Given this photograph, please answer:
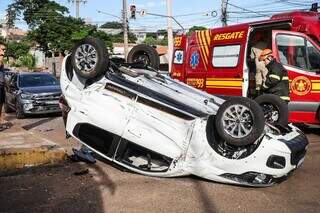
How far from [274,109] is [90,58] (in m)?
3.26

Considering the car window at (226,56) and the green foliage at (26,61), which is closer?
the car window at (226,56)

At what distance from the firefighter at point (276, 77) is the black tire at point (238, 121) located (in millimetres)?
3189

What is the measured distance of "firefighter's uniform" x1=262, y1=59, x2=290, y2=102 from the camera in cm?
908

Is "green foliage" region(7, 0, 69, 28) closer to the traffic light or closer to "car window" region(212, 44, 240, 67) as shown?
the traffic light

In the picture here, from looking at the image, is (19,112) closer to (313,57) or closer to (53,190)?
(313,57)

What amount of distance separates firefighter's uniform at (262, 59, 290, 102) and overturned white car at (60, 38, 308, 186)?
2.14 metres

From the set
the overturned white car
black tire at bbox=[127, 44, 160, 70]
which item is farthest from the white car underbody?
black tire at bbox=[127, 44, 160, 70]

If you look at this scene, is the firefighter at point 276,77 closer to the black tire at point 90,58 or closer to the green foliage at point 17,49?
the black tire at point 90,58

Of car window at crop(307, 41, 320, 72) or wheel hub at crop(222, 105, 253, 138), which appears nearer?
wheel hub at crop(222, 105, 253, 138)

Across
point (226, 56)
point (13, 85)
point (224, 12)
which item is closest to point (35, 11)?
point (224, 12)

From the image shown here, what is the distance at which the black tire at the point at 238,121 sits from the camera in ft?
19.4

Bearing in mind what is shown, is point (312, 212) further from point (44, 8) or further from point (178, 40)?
point (44, 8)

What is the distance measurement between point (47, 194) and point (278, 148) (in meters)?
2.86

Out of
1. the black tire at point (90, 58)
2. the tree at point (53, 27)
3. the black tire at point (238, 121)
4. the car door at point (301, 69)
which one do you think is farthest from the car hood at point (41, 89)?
the tree at point (53, 27)
